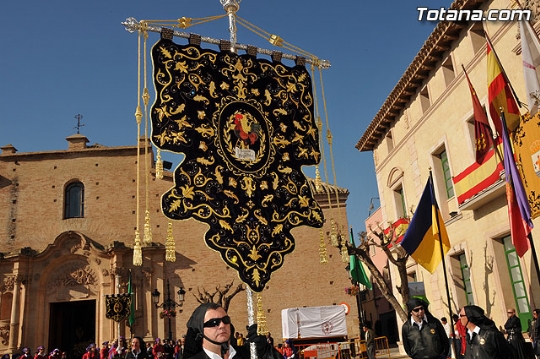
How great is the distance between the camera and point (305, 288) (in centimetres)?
2473

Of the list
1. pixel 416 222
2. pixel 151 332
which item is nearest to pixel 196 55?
pixel 416 222

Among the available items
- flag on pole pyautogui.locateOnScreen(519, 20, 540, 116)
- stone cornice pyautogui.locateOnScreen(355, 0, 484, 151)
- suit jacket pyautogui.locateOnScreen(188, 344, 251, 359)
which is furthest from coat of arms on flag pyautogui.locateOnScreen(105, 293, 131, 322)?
flag on pole pyautogui.locateOnScreen(519, 20, 540, 116)

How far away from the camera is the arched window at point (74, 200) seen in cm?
2586

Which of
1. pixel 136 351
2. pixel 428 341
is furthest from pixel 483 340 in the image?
pixel 136 351

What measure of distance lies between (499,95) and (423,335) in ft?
22.5

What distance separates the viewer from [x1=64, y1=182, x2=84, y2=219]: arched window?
84.8 ft

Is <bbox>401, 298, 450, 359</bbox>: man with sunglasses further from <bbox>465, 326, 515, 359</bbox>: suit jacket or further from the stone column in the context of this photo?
the stone column

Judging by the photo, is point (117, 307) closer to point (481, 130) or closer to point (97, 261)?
point (97, 261)

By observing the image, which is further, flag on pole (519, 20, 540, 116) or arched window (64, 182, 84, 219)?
arched window (64, 182, 84, 219)

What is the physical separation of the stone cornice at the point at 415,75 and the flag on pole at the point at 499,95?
2769 mm

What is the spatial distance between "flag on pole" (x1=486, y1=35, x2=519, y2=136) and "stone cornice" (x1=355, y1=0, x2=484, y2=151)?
277 centimetres

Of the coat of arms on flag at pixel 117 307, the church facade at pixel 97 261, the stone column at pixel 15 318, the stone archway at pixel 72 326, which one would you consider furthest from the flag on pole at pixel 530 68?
the stone column at pixel 15 318

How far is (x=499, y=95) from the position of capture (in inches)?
419

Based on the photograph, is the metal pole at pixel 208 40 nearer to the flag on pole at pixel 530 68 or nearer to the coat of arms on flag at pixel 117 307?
the flag on pole at pixel 530 68
